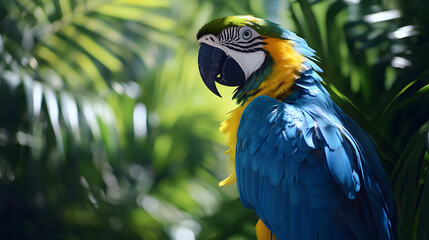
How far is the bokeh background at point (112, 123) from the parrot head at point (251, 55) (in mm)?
273

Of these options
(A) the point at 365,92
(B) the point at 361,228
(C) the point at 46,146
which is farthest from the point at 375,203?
(C) the point at 46,146

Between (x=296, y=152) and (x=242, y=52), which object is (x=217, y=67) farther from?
(x=296, y=152)

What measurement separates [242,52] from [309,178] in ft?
1.24

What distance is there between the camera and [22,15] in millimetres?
2014

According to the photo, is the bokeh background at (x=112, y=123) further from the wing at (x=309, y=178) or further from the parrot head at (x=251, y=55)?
the wing at (x=309, y=178)

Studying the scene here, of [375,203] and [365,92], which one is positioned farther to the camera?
[365,92]

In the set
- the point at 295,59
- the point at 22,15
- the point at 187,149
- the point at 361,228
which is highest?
the point at 22,15

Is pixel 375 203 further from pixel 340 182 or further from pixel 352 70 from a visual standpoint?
pixel 352 70

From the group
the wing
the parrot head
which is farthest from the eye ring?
the wing

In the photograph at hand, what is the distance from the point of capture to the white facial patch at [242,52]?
3.55 feet

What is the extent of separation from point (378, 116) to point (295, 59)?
26 cm

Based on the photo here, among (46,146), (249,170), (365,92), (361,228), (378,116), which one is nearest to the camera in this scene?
(361,228)

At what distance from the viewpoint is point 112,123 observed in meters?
1.86

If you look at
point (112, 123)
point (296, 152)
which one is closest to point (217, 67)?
point (296, 152)
